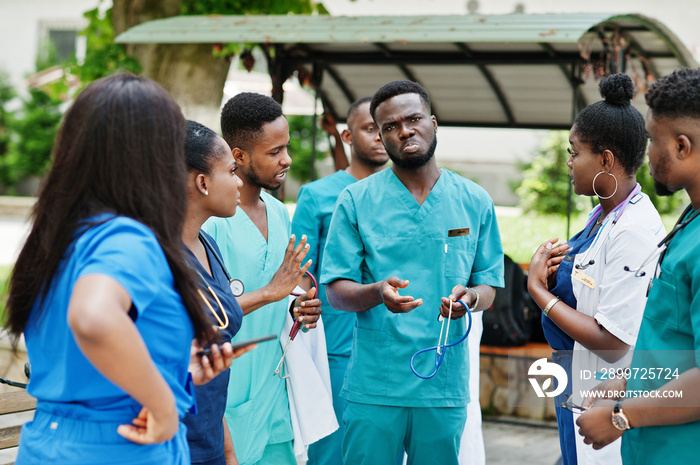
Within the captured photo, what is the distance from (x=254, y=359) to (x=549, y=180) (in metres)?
13.5

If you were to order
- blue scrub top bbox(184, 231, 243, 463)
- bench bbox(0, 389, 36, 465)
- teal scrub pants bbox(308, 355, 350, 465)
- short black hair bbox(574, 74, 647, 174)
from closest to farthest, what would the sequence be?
1. blue scrub top bbox(184, 231, 243, 463)
2. short black hair bbox(574, 74, 647, 174)
3. bench bbox(0, 389, 36, 465)
4. teal scrub pants bbox(308, 355, 350, 465)

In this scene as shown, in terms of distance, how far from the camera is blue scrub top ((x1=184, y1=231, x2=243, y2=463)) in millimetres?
2363

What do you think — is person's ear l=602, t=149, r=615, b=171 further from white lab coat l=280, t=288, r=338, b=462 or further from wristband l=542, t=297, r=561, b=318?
white lab coat l=280, t=288, r=338, b=462

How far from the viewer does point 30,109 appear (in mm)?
22344

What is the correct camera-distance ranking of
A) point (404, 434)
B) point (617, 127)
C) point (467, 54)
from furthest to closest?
point (467, 54), point (404, 434), point (617, 127)

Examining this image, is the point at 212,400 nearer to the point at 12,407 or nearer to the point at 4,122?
the point at 12,407

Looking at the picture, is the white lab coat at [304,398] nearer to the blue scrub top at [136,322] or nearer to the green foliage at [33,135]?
the blue scrub top at [136,322]

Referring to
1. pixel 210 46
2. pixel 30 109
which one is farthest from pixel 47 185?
pixel 30 109

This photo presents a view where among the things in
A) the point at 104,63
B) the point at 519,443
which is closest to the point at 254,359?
the point at 519,443

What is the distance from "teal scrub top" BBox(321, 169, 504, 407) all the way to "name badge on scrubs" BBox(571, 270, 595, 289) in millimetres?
409

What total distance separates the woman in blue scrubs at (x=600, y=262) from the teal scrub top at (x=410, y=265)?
13.1 inches

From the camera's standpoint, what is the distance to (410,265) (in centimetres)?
305

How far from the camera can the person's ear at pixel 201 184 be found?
8.64 ft

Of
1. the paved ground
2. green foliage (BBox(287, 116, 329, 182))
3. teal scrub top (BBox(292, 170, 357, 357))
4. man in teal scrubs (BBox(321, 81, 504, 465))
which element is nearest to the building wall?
green foliage (BBox(287, 116, 329, 182))
